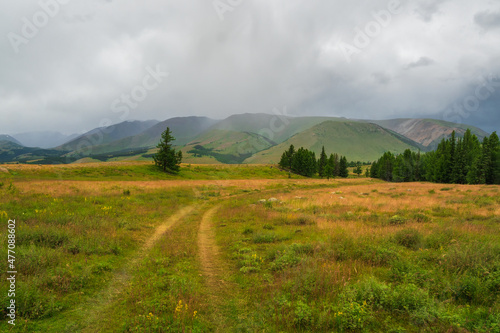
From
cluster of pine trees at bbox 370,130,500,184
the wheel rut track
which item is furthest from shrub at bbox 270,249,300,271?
cluster of pine trees at bbox 370,130,500,184

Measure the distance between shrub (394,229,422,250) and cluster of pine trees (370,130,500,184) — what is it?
67.9m

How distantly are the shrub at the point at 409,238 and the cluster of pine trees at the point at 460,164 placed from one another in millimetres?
67939

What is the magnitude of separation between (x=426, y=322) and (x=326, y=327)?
2078 millimetres

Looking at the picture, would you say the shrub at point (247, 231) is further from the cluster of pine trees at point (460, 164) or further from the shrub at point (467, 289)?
the cluster of pine trees at point (460, 164)

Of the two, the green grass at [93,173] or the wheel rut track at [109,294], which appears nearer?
the wheel rut track at [109,294]

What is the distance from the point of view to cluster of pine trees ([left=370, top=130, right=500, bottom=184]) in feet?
178

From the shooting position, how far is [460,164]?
62.3 m

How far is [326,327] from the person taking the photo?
460 centimetres

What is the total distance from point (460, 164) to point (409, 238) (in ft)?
250

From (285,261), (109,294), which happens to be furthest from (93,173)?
(285,261)

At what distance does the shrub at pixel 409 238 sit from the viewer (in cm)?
894

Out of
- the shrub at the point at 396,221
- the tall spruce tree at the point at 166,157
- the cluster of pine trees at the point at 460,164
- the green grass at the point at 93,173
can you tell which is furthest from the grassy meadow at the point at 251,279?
the cluster of pine trees at the point at 460,164

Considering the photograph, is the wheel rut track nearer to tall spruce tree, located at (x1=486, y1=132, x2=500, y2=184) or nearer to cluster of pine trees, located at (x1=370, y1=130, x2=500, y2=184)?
cluster of pine trees, located at (x1=370, y1=130, x2=500, y2=184)

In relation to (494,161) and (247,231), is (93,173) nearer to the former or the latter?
(247,231)
